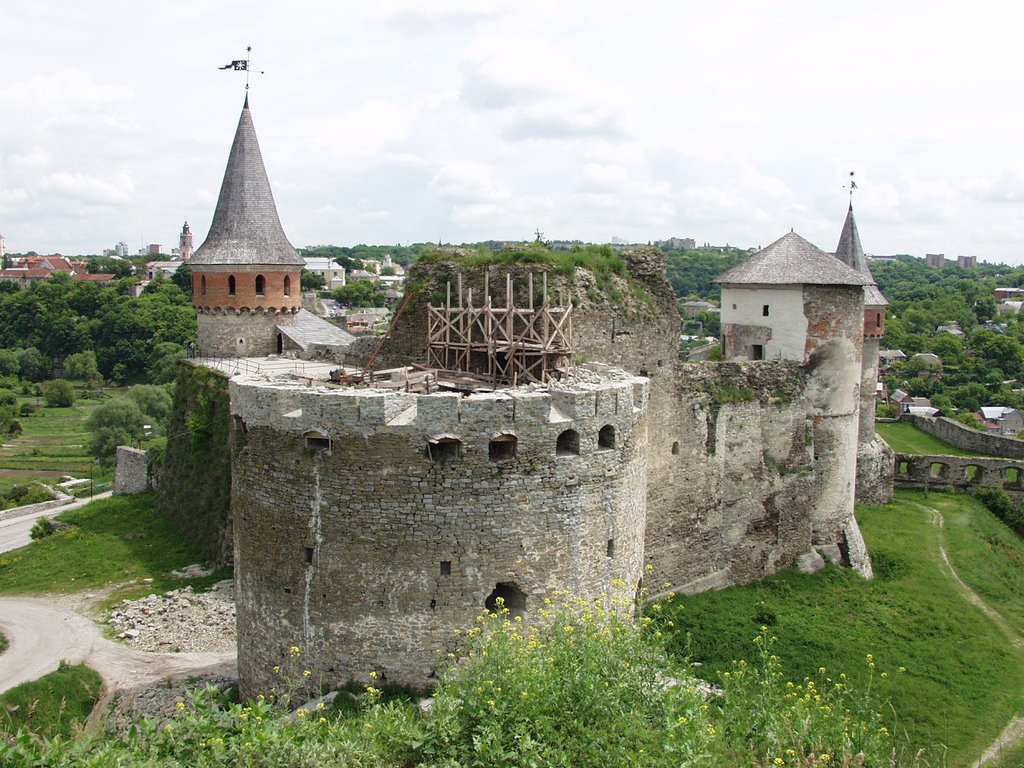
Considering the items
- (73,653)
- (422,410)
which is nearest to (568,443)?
(422,410)

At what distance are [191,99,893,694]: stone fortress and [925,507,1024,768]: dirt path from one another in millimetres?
3550

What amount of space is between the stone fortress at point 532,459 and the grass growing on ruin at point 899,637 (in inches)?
48.5

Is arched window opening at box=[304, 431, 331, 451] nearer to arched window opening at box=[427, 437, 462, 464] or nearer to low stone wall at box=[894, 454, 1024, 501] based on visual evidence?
arched window opening at box=[427, 437, 462, 464]

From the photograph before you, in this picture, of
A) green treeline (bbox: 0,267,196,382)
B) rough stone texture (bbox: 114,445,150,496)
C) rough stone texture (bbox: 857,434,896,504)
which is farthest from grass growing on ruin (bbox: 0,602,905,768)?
green treeline (bbox: 0,267,196,382)

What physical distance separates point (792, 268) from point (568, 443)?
14.8 metres

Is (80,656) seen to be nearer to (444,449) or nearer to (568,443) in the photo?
(444,449)

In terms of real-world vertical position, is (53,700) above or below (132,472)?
below

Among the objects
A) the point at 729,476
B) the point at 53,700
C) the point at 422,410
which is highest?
the point at 422,410

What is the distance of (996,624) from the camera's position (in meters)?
24.9

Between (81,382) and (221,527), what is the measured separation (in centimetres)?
7568

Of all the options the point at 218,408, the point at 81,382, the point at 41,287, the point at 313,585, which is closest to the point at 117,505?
the point at 218,408

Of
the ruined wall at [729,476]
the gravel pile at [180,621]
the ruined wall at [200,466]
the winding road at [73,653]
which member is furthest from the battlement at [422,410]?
the ruined wall at [200,466]

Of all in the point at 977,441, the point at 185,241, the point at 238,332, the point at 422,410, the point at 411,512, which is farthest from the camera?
the point at 185,241

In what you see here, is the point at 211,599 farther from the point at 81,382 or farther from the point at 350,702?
the point at 81,382
